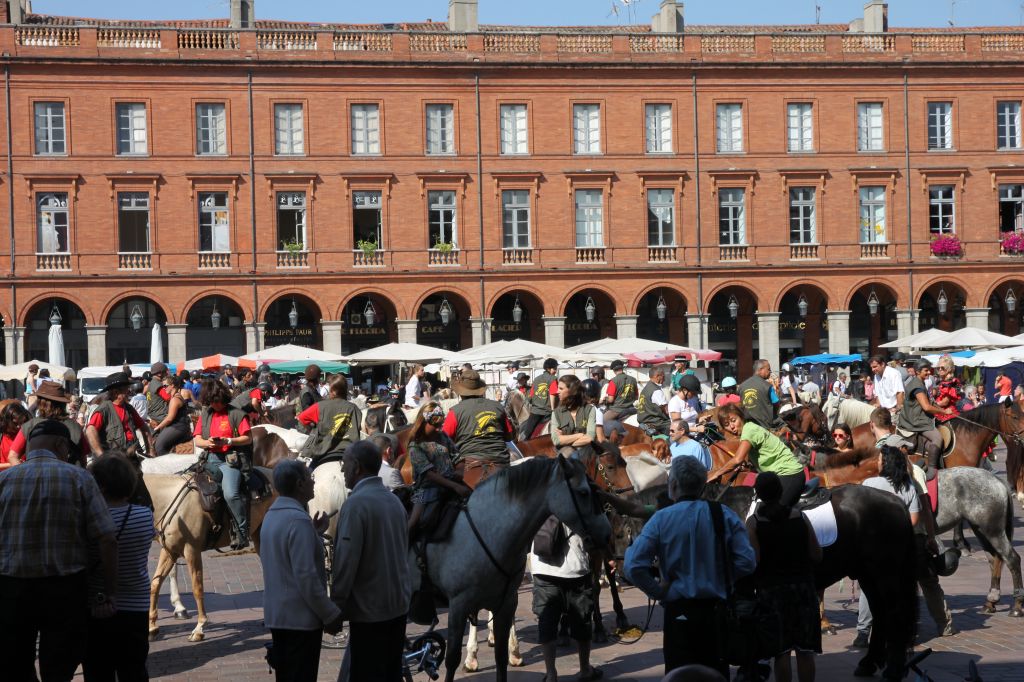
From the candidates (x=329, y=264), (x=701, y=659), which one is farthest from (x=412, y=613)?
(x=329, y=264)

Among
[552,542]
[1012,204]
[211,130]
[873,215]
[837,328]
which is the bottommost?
[552,542]

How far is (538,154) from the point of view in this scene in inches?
1646

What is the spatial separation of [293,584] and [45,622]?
1.42m

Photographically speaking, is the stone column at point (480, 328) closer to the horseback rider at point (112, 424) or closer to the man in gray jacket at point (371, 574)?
the horseback rider at point (112, 424)

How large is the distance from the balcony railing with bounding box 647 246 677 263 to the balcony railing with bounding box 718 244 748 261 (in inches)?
63.7

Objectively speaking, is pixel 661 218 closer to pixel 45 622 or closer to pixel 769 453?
pixel 769 453

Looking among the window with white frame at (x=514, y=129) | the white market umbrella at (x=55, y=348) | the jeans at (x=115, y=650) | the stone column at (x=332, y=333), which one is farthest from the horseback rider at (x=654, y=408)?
the window with white frame at (x=514, y=129)

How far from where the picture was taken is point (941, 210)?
43.7 meters

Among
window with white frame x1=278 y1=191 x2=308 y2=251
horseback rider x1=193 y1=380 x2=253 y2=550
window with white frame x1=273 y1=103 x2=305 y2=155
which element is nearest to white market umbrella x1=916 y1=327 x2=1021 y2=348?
window with white frame x1=278 y1=191 x2=308 y2=251

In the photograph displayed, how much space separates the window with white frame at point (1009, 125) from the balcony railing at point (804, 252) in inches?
294

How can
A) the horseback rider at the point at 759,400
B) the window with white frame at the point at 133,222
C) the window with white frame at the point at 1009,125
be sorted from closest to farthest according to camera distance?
the horseback rider at the point at 759,400 < the window with white frame at the point at 133,222 < the window with white frame at the point at 1009,125

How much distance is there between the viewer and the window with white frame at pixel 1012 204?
144 ft

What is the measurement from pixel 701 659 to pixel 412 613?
2.59 metres

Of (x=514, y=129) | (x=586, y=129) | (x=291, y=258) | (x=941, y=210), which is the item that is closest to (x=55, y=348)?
(x=291, y=258)
